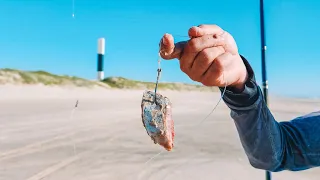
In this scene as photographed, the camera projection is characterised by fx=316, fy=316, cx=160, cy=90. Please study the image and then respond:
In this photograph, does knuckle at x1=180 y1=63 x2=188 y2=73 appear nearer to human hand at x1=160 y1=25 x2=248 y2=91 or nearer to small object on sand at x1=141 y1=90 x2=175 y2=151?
human hand at x1=160 y1=25 x2=248 y2=91

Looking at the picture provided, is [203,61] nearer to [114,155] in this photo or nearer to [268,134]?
[268,134]

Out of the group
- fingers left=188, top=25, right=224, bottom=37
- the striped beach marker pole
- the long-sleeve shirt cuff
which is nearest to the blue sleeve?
the long-sleeve shirt cuff

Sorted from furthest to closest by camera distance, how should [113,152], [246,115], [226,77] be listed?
[113,152], [246,115], [226,77]

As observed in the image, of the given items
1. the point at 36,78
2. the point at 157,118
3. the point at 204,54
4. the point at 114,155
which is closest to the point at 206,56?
the point at 204,54

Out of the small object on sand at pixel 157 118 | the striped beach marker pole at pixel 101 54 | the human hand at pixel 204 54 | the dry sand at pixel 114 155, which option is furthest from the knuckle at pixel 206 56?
the striped beach marker pole at pixel 101 54

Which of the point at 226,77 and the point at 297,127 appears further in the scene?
the point at 297,127

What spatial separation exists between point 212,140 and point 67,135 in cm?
329

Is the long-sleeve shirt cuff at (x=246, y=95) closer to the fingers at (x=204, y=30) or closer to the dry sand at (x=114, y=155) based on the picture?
the fingers at (x=204, y=30)

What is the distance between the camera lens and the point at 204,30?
1305 mm

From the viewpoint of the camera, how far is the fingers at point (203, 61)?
1.26 meters

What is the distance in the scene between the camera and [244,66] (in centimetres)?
153

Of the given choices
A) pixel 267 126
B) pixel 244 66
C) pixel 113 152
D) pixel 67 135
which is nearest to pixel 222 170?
pixel 113 152

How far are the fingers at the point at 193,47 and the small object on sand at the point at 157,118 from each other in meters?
0.24

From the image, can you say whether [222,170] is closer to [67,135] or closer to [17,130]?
[67,135]
